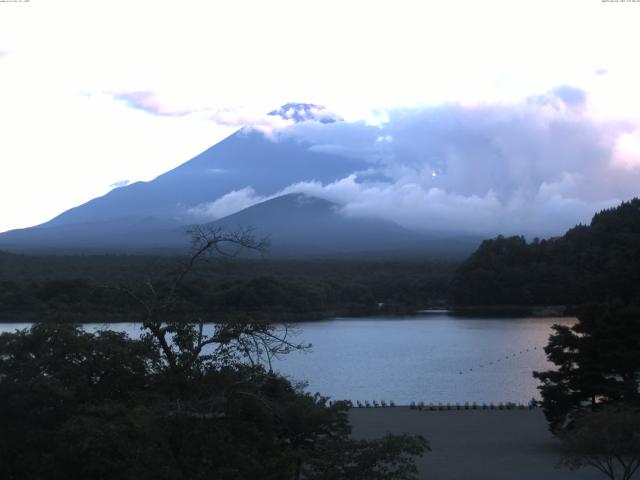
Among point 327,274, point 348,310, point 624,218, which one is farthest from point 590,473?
point 327,274

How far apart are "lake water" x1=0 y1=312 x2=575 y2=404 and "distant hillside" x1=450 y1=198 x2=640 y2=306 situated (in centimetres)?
544

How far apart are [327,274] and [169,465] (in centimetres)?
4624

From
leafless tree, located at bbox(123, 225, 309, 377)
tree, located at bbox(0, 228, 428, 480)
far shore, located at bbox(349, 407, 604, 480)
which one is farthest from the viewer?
far shore, located at bbox(349, 407, 604, 480)

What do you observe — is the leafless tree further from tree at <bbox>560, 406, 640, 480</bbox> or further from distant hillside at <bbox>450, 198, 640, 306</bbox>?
distant hillside at <bbox>450, 198, 640, 306</bbox>

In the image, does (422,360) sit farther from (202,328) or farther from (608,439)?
(202,328)

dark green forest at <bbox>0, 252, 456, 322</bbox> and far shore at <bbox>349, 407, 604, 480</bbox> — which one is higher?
dark green forest at <bbox>0, 252, 456, 322</bbox>

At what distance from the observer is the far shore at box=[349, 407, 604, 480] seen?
32.7 ft

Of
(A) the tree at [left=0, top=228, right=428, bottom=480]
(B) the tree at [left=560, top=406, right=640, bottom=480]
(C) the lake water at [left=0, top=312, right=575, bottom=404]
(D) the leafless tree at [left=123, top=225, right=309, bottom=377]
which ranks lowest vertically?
(C) the lake water at [left=0, top=312, right=575, bottom=404]

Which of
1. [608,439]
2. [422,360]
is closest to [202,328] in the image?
[608,439]

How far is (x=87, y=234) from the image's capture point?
93500 millimetres

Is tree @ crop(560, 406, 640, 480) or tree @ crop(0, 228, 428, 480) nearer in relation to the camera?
tree @ crop(0, 228, 428, 480)

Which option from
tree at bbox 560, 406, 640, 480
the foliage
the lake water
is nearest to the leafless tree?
tree at bbox 560, 406, 640, 480

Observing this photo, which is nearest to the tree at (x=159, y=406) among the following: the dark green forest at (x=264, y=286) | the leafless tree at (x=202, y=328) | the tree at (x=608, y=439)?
the leafless tree at (x=202, y=328)

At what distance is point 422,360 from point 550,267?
67.1 ft
